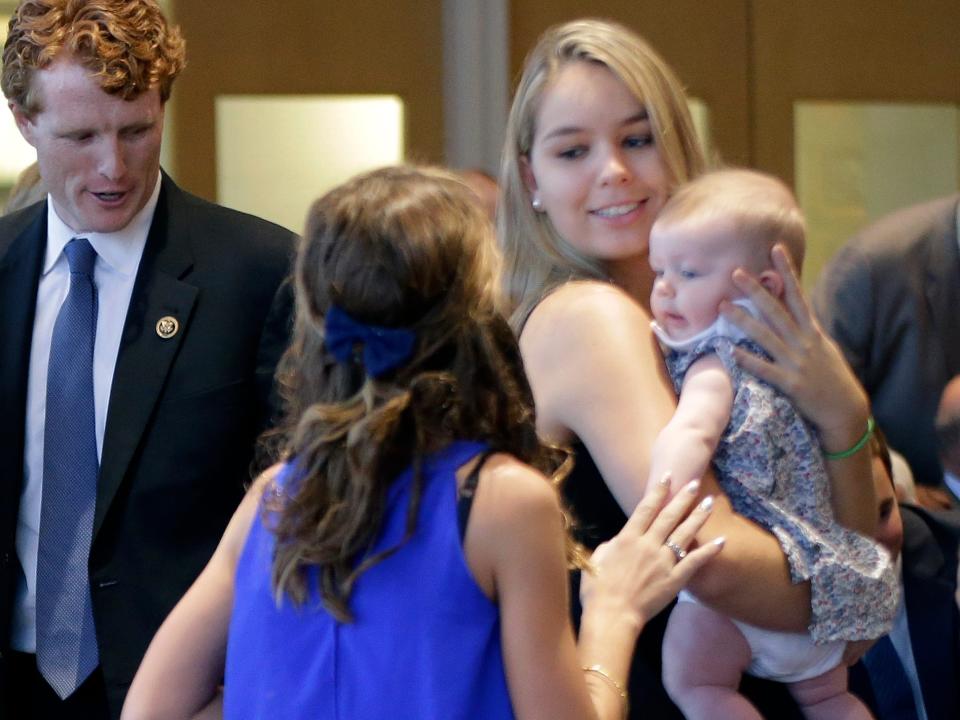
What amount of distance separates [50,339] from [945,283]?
1.81m

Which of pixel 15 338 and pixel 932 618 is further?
pixel 932 618

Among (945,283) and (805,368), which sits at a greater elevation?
(805,368)

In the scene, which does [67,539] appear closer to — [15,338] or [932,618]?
[15,338]

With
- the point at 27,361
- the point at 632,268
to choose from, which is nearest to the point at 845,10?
the point at 632,268

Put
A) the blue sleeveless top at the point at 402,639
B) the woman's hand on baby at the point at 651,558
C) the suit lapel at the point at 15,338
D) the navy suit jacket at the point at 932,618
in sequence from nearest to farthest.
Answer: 1. the blue sleeveless top at the point at 402,639
2. the woman's hand on baby at the point at 651,558
3. the suit lapel at the point at 15,338
4. the navy suit jacket at the point at 932,618

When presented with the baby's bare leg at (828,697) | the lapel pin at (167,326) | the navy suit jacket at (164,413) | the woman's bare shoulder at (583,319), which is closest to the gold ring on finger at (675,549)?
the woman's bare shoulder at (583,319)

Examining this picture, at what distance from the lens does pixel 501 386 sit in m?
1.54

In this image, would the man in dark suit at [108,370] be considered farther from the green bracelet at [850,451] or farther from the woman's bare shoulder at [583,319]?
the green bracelet at [850,451]

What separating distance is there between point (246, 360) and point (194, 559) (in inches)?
11.8

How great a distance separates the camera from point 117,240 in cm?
236

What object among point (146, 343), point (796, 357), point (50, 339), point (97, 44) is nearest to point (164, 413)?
point (146, 343)

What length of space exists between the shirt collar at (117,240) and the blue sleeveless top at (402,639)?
0.97 metres

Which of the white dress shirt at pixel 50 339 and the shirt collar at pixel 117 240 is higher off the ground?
the shirt collar at pixel 117 240

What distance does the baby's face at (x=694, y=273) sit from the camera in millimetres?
2004
